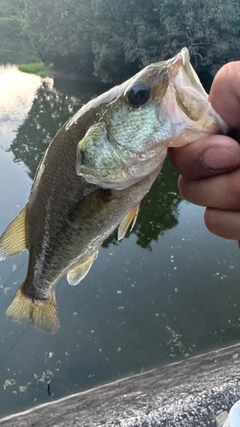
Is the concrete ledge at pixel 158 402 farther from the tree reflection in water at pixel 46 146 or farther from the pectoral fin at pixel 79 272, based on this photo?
the tree reflection in water at pixel 46 146

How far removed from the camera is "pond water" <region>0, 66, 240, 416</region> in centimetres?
501

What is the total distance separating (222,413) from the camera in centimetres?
299

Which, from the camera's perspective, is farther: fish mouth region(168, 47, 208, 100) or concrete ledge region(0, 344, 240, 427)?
concrete ledge region(0, 344, 240, 427)

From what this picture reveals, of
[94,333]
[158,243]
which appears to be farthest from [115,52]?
[94,333]

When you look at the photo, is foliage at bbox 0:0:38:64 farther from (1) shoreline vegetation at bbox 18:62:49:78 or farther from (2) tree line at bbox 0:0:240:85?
(2) tree line at bbox 0:0:240:85

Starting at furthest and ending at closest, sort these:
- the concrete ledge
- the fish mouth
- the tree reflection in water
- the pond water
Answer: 1. the tree reflection in water
2. the pond water
3. the concrete ledge
4. the fish mouth

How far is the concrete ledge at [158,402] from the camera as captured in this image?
303cm

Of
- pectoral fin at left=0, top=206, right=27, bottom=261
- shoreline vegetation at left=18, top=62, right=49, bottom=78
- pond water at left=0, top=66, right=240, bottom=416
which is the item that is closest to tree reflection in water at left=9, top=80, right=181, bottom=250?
pond water at left=0, top=66, right=240, bottom=416

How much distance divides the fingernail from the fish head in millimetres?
71

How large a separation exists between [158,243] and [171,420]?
191 inches

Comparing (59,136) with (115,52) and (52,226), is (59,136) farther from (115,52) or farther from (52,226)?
(115,52)

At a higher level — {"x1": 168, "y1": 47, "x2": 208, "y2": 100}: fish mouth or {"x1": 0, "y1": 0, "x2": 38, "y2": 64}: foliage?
{"x1": 0, "y1": 0, "x2": 38, "y2": 64}: foliage

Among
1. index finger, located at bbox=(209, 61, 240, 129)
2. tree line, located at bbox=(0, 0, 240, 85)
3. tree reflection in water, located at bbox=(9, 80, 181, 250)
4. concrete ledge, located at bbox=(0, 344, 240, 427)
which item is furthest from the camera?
tree line, located at bbox=(0, 0, 240, 85)

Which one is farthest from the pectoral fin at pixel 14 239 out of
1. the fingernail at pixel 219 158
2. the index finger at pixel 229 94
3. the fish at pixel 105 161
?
the index finger at pixel 229 94
